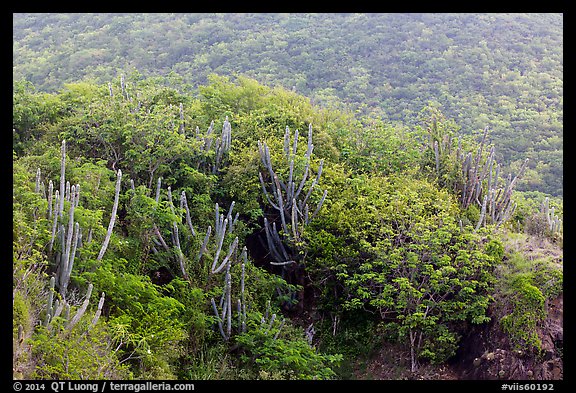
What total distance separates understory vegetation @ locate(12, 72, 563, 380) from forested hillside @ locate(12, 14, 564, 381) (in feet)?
0.16

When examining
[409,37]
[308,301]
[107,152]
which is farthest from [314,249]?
[409,37]

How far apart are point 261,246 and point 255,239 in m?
0.24

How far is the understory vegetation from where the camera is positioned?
953 cm

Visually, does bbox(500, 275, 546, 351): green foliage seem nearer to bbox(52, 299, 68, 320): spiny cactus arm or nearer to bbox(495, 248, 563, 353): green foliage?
bbox(495, 248, 563, 353): green foliage

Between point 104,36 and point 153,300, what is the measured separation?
39.6 meters

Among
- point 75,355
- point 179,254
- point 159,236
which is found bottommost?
point 179,254

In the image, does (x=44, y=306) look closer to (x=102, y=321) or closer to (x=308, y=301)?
(x=102, y=321)

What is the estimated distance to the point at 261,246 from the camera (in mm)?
15773

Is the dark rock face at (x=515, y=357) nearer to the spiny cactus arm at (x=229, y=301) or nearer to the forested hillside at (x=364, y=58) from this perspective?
the spiny cactus arm at (x=229, y=301)

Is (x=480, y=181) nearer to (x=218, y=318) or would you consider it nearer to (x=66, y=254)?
(x=218, y=318)

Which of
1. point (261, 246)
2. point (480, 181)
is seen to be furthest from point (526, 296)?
point (261, 246)

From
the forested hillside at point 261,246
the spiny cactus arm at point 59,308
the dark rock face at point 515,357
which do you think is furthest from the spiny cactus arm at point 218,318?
the dark rock face at point 515,357

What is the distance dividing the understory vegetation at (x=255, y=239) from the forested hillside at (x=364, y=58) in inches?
671

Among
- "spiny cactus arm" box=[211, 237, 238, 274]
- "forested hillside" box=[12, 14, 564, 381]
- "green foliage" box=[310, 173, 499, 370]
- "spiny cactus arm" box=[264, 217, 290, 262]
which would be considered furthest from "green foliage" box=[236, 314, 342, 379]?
"spiny cactus arm" box=[264, 217, 290, 262]
